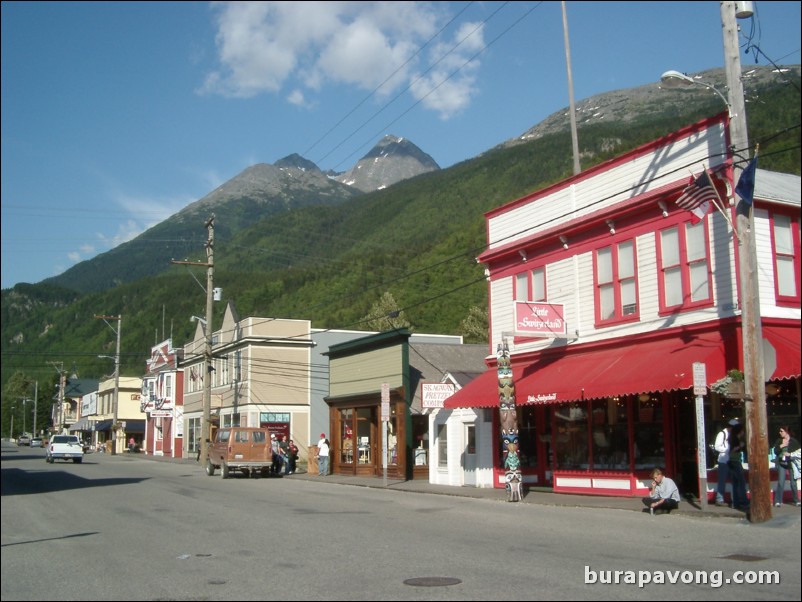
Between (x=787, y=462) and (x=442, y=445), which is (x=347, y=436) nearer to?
(x=442, y=445)

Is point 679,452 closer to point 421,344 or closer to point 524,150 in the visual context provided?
point 421,344

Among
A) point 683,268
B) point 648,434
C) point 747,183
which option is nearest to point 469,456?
point 648,434

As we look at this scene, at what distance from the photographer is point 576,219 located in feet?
71.9

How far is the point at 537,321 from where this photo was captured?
21516 mm

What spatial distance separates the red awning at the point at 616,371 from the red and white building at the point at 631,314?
0.04 metres

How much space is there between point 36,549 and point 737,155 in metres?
13.9

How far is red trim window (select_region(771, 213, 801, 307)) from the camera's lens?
17.6m

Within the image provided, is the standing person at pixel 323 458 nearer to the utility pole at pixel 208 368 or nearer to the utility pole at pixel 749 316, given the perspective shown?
the utility pole at pixel 208 368

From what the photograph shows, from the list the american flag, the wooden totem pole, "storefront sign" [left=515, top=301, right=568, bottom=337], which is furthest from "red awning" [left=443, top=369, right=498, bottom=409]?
the american flag

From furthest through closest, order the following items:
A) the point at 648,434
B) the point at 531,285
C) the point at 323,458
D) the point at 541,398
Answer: the point at 323,458 → the point at 531,285 → the point at 541,398 → the point at 648,434

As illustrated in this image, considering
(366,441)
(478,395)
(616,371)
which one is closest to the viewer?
(616,371)

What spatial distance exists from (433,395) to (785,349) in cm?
1198

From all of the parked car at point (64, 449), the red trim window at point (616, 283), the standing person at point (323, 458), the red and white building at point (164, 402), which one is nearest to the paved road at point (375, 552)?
the red trim window at point (616, 283)

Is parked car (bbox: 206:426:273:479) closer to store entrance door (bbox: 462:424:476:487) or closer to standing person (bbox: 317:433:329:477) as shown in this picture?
standing person (bbox: 317:433:329:477)
